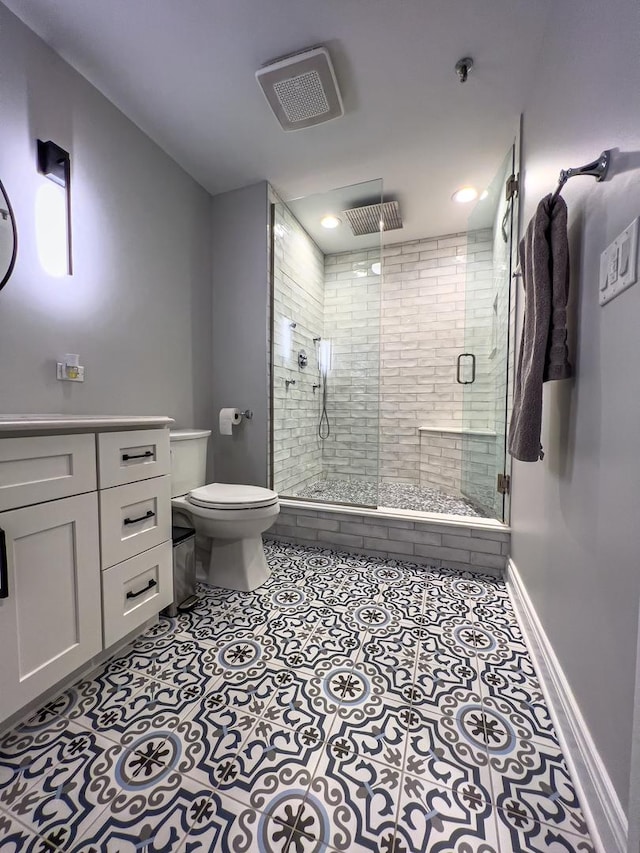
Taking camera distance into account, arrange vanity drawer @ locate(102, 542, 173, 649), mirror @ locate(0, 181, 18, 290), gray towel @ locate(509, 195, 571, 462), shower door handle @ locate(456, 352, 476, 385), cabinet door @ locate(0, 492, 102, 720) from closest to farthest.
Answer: cabinet door @ locate(0, 492, 102, 720), gray towel @ locate(509, 195, 571, 462), vanity drawer @ locate(102, 542, 173, 649), mirror @ locate(0, 181, 18, 290), shower door handle @ locate(456, 352, 476, 385)

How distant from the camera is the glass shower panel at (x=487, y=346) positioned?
6.67 feet

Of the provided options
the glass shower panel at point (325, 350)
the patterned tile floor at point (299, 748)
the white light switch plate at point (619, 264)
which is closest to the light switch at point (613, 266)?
the white light switch plate at point (619, 264)

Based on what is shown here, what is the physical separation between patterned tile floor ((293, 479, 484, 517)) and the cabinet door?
1490 millimetres

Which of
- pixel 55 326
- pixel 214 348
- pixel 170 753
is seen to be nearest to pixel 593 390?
pixel 170 753

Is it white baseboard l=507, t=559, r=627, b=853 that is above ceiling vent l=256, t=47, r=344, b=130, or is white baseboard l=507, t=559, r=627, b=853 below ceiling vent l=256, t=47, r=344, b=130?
below

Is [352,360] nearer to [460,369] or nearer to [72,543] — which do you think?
[460,369]

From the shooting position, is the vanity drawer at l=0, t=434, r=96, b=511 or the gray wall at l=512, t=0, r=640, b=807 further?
the vanity drawer at l=0, t=434, r=96, b=511

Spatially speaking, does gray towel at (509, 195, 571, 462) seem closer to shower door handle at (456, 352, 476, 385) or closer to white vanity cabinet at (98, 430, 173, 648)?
white vanity cabinet at (98, 430, 173, 648)

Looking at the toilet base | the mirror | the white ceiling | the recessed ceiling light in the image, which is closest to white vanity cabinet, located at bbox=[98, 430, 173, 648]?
the toilet base

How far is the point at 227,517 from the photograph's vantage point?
5.23ft

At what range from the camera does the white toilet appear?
161 cm

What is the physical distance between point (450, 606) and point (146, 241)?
2.47 m

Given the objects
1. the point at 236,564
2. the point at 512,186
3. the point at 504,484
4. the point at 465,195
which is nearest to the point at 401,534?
the point at 504,484

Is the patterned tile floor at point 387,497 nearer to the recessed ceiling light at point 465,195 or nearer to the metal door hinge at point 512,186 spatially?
the metal door hinge at point 512,186
